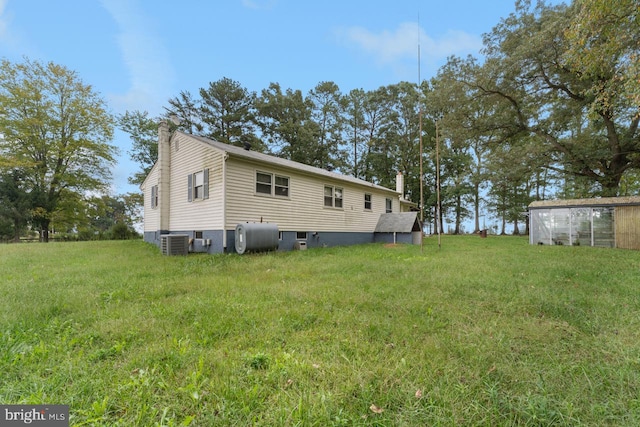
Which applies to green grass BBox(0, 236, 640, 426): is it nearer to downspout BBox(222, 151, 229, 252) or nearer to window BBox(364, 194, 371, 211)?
downspout BBox(222, 151, 229, 252)

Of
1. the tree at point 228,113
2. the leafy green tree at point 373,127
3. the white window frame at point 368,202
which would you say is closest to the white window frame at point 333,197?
the white window frame at point 368,202

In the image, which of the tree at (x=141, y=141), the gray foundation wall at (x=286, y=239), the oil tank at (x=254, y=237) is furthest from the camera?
the tree at (x=141, y=141)

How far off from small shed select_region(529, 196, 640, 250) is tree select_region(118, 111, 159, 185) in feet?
96.4

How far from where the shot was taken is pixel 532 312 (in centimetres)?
349

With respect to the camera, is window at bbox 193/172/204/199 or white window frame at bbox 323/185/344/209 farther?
white window frame at bbox 323/185/344/209

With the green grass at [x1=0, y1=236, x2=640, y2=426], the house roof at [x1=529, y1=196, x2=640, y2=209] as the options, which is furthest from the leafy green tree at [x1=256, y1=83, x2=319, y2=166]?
the green grass at [x1=0, y1=236, x2=640, y2=426]

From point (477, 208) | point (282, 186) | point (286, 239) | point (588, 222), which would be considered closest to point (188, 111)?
point (282, 186)

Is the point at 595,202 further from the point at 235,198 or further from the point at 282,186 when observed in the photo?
the point at 235,198

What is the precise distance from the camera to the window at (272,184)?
10.1 metres

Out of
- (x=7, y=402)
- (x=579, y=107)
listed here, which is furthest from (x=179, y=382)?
(x=579, y=107)

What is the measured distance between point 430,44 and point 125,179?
26319mm

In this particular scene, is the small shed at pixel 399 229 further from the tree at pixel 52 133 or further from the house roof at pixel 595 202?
the tree at pixel 52 133

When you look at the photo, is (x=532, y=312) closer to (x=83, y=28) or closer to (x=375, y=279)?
(x=375, y=279)

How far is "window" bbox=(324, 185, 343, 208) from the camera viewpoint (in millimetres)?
12938
